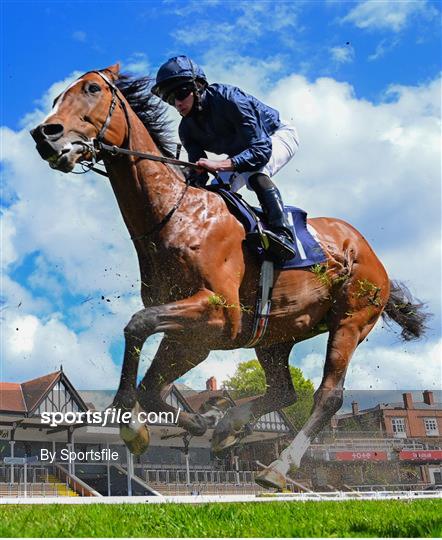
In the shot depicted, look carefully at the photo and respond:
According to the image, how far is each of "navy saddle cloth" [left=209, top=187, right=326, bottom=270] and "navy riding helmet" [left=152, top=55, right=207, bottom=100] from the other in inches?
38.0

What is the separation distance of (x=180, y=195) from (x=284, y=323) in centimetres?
154

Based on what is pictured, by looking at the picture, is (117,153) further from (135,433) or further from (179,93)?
(135,433)

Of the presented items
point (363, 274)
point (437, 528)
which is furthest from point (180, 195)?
point (437, 528)

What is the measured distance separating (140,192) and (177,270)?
0.74 m

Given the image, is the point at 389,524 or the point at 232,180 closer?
the point at 389,524

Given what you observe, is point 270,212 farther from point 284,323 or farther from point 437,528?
point 437,528

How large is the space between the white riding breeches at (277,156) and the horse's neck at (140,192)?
2.55ft

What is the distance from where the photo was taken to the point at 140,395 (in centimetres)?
586

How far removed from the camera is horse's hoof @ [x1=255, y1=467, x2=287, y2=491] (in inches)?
243

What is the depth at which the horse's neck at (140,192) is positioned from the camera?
589 centimetres

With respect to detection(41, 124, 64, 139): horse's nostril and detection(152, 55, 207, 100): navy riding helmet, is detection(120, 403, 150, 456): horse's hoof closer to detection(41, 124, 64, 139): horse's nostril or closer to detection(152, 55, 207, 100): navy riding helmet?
detection(41, 124, 64, 139): horse's nostril

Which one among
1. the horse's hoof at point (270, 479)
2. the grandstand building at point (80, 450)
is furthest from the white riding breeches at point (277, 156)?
the grandstand building at point (80, 450)

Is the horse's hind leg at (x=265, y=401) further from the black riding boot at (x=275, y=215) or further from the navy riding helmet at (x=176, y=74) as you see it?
the navy riding helmet at (x=176, y=74)

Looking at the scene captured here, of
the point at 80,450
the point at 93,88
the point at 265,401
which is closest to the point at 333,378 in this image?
the point at 265,401
